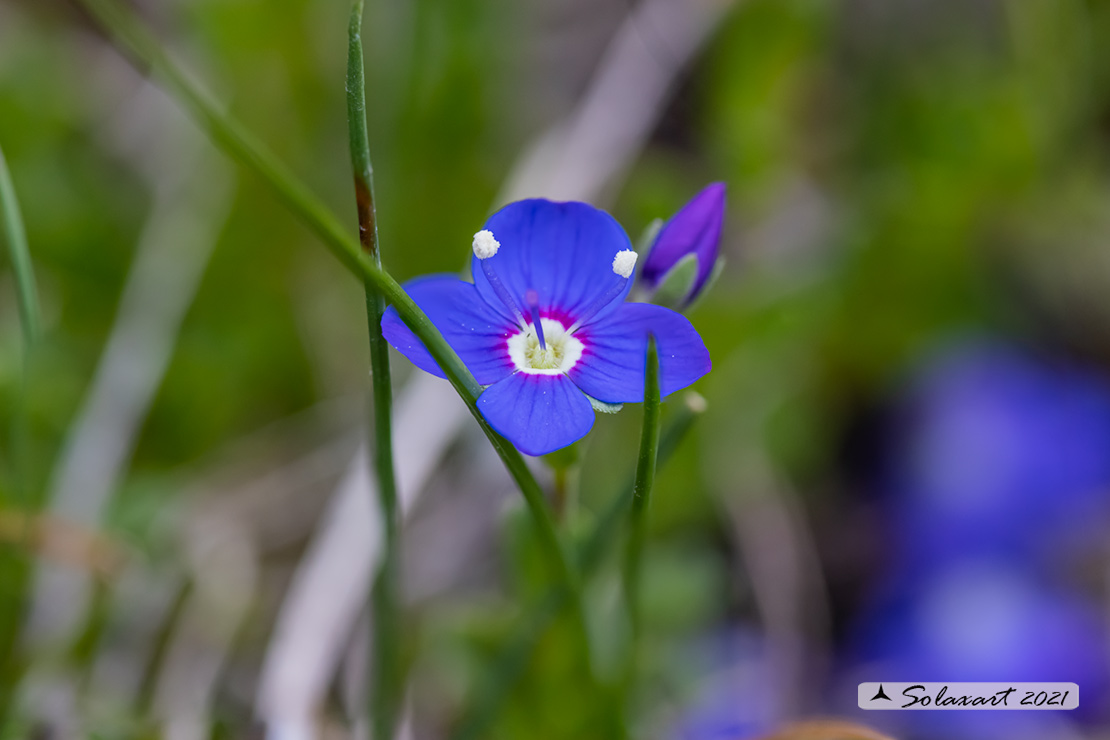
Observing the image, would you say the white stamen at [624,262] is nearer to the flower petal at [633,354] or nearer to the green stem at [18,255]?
the flower petal at [633,354]

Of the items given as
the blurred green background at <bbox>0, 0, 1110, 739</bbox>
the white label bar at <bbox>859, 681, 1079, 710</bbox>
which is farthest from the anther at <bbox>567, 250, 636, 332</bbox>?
the blurred green background at <bbox>0, 0, 1110, 739</bbox>

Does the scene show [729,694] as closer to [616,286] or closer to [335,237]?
[616,286]

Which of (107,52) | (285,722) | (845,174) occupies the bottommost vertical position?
(285,722)

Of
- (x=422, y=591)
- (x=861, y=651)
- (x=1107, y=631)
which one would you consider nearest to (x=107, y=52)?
(x=422, y=591)

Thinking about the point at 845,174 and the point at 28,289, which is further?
the point at 845,174

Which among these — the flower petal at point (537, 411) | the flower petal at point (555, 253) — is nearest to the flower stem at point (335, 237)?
the flower petal at point (537, 411)

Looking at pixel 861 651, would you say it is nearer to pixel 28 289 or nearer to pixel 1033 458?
pixel 1033 458
